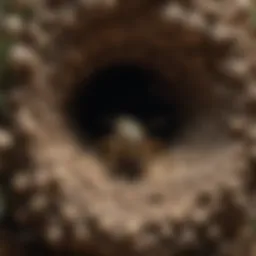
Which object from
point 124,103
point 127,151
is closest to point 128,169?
point 127,151

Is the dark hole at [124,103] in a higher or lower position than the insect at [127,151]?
higher

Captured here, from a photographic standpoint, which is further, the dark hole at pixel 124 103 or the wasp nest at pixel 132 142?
the dark hole at pixel 124 103

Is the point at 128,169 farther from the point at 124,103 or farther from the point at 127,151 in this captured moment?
the point at 124,103

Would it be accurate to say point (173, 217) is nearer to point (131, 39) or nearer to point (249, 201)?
point (249, 201)

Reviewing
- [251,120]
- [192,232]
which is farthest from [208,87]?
[192,232]

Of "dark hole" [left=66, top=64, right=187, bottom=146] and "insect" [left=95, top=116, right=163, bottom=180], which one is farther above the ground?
"dark hole" [left=66, top=64, right=187, bottom=146]

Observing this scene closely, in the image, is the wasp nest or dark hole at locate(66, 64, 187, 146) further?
dark hole at locate(66, 64, 187, 146)
